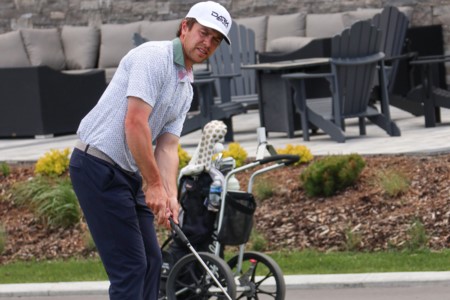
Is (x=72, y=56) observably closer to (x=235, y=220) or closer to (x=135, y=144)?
(x=235, y=220)

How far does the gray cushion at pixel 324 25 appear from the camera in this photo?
19844 millimetres

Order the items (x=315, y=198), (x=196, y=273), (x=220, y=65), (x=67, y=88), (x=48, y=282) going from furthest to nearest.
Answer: (x=67, y=88) < (x=220, y=65) < (x=315, y=198) < (x=48, y=282) < (x=196, y=273)

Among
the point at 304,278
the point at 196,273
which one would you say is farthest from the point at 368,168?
the point at 196,273

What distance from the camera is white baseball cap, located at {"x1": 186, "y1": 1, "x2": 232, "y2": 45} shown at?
19.8 ft

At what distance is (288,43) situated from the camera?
62.4 feet

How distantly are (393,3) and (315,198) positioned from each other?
31.4 ft

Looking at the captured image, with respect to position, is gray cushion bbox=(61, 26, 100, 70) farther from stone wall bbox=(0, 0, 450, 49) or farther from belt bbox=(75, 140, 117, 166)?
belt bbox=(75, 140, 117, 166)

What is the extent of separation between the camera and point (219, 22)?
604cm

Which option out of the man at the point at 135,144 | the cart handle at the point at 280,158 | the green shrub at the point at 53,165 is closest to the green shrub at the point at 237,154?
the green shrub at the point at 53,165

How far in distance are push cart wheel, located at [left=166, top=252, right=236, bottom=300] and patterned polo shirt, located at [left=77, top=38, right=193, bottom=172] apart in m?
1.96

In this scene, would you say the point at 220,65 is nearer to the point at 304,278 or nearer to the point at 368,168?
the point at 368,168

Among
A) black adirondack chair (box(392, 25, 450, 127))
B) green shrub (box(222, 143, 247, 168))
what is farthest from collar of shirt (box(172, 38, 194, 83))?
black adirondack chair (box(392, 25, 450, 127))

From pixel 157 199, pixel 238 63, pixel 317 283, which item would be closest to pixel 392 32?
pixel 238 63

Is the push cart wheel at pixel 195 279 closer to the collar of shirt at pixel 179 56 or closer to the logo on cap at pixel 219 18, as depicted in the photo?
the collar of shirt at pixel 179 56
